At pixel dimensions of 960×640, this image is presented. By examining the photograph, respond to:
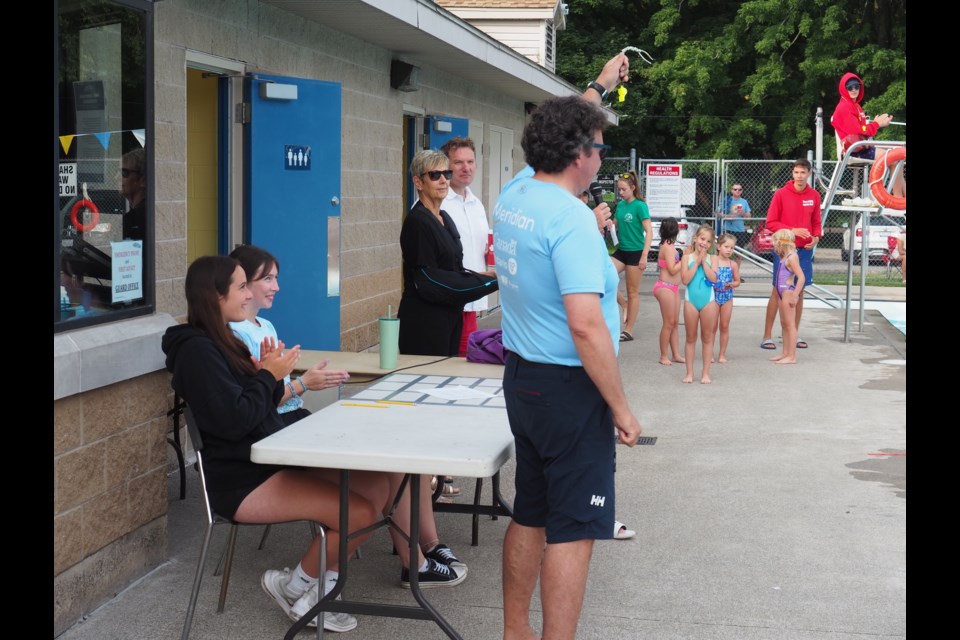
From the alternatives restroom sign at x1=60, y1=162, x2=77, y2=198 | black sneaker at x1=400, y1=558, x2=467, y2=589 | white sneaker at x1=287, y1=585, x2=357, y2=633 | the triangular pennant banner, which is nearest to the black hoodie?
white sneaker at x1=287, y1=585, x2=357, y2=633

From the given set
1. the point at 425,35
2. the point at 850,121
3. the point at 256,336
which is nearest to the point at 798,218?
the point at 850,121

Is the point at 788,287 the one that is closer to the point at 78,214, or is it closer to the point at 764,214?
the point at 78,214

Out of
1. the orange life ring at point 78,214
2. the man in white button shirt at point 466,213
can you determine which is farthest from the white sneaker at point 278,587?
the man in white button shirt at point 466,213

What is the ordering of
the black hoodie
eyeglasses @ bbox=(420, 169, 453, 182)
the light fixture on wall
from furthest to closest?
the light fixture on wall, eyeglasses @ bbox=(420, 169, 453, 182), the black hoodie

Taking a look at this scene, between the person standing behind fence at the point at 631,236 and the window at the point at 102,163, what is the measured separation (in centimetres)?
821

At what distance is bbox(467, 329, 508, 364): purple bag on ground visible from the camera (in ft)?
17.1

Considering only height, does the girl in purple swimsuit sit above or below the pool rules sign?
below

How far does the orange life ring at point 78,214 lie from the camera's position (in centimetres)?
414

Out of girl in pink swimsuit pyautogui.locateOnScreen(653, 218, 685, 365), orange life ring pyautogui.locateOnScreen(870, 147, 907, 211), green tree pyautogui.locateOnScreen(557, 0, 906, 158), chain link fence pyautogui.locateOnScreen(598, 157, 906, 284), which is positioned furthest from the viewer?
green tree pyautogui.locateOnScreen(557, 0, 906, 158)

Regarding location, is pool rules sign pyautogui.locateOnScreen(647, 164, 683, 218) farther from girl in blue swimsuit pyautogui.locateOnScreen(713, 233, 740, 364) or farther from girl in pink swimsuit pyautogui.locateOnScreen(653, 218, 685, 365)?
girl in blue swimsuit pyautogui.locateOnScreen(713, 233, 740, 364)

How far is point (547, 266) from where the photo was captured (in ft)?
11.4

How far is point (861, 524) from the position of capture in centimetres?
565

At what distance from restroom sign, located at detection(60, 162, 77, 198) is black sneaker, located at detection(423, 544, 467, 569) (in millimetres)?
1969

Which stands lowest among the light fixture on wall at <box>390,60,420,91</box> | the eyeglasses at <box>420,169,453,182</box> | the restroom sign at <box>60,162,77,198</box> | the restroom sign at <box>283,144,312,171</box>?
the restroom sign at <box>60,162,77,198</box>
